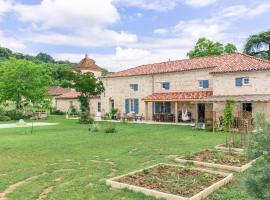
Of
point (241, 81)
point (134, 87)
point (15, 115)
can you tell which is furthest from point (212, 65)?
point (15, 115)

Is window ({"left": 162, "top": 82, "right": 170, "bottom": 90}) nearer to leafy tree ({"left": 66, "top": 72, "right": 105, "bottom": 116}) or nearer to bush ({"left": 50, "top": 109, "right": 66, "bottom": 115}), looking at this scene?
leafy tree ({"left": 66, "top": 72, "right": 105, "bottom": 116})

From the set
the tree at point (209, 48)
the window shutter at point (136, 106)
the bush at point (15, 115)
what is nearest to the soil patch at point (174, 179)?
the window shutter at point (136, 106)

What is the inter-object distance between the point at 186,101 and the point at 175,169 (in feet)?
66.5

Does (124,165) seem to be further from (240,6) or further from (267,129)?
(240,6)

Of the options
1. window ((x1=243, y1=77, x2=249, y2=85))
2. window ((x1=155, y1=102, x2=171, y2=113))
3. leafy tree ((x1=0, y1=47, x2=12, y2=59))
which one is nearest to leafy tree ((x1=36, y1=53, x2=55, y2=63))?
leafy tree ((x1=0, y1=47, x2=12, y2=59))

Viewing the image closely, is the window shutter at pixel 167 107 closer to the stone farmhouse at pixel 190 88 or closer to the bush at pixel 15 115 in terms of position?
the stone farmhouse at pixel 190 88

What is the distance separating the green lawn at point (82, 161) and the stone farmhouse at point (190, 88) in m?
8.90

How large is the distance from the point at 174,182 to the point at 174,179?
0.98ft

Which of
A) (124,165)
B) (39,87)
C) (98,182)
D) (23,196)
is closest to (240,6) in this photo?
(124,165)

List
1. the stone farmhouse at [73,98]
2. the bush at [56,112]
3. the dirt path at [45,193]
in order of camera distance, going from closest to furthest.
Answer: the dirt path at [45,193]
the stone farmhouse at [73,98]
the bush at [56,112]

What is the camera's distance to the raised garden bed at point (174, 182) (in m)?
7.88

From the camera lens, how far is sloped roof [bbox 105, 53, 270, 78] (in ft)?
86.9

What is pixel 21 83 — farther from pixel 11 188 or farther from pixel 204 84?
pixel 11 188

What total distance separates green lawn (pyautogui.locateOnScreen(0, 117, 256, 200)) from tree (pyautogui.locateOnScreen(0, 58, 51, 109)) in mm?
21195
